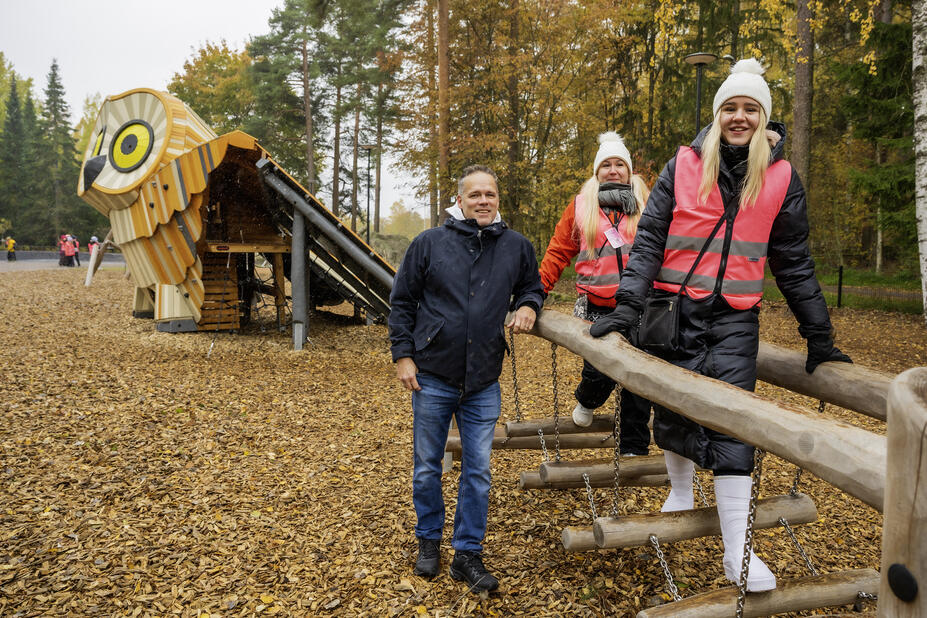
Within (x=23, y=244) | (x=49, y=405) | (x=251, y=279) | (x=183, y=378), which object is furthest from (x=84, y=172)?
(x=23, y=244)

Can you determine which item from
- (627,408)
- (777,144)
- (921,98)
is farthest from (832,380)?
(921,98)

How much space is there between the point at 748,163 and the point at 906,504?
1.63 m

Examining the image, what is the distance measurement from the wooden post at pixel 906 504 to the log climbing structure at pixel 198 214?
777 cm

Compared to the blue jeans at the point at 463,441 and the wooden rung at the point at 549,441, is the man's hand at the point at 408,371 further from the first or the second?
the wooden rung at the point at 549,441

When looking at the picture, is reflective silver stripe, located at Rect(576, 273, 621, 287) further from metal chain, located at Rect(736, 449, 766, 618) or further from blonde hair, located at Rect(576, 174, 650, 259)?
metal chain, located at Rect(736, 449, 766, 618)

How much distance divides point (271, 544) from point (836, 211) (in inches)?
991

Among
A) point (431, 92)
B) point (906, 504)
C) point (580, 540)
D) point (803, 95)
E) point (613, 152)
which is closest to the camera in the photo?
point (906, 504)

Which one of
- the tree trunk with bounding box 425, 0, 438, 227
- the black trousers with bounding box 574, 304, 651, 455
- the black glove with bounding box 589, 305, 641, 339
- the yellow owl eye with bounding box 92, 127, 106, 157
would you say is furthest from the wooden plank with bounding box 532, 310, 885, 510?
Answer: the tree trunk with bounding box 425, 0, 438, 227

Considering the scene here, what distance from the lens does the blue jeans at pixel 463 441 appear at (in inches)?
113

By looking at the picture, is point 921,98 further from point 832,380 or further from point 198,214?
point 198,214

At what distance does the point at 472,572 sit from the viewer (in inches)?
115

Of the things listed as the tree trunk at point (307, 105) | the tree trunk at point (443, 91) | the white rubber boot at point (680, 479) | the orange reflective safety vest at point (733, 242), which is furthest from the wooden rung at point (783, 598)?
the tree trunk at point (307, 105)

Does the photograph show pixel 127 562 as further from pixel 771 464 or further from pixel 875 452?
→ pixel 771 464

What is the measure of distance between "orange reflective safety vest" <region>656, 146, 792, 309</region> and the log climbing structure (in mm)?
6489
